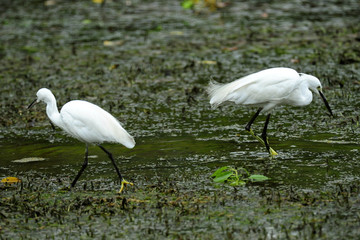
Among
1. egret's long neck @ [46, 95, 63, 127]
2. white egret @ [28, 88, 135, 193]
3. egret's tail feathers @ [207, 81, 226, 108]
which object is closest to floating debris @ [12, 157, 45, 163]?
egret's long neck @ [46, 95, 63, 127]

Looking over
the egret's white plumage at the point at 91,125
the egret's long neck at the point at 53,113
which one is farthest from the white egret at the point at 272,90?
the egret's long neck at the point at 53,113

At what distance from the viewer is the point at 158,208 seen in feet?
16.8

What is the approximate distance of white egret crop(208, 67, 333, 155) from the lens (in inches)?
266

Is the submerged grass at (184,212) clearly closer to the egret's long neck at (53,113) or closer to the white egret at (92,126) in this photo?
the white egret at (92,126)

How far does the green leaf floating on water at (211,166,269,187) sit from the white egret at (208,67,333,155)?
3.13ft

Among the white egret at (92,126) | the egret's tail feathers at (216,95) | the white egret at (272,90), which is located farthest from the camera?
the egret's tail feathers at (216,95)

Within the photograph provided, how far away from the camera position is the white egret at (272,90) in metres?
6.75

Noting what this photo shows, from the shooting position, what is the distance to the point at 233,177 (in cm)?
575

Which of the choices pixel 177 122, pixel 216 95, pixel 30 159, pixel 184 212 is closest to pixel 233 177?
pixel 184 212

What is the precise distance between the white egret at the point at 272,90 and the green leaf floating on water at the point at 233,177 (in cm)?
95

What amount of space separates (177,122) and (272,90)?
5.32ft

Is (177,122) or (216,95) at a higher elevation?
(216,95)

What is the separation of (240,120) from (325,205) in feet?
10.3

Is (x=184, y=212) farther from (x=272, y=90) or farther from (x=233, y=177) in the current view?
(x=272, y=90)
